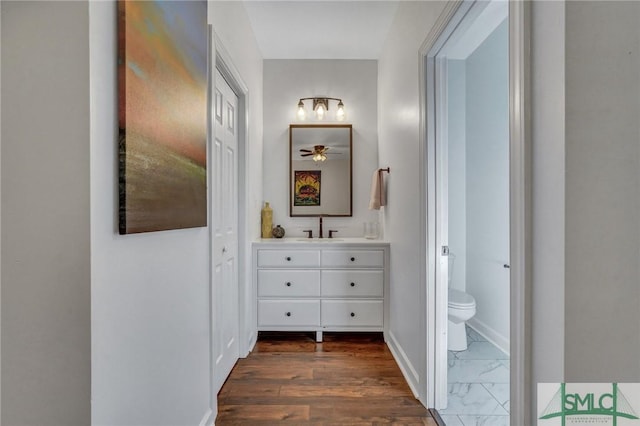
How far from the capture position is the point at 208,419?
5.47 feet

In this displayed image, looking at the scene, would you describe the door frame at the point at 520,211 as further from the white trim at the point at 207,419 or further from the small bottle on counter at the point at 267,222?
the small bottle on counter at the point at 267,222

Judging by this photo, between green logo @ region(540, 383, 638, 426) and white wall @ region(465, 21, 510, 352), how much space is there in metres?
1.96

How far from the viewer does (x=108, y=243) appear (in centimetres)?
90

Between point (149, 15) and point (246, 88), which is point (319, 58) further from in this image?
point (149, 15)

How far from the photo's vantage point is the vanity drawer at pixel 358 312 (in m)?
2.86

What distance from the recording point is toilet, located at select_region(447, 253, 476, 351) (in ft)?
8.07

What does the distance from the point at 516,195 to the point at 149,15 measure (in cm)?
129

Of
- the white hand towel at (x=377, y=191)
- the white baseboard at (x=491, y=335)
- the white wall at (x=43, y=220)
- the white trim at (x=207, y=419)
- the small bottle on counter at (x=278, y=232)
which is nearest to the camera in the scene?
the white wall at (x=43, y=220)

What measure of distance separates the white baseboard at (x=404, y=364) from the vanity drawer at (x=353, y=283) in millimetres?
380

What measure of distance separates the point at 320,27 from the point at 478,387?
115 inches

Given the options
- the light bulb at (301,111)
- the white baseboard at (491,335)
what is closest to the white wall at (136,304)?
the light bulb at (301,111)

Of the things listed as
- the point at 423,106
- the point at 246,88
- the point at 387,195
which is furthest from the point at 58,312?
the point at 387,195

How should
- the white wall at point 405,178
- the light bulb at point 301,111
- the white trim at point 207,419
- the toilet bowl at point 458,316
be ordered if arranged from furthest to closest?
the light bulb at point 301,111 < the toilet bowl at point 458,316 < the white wall at point 405,178 < the white trim at point 207,419

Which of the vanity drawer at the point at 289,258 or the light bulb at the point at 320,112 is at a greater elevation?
the light bulb at the point at 320,112
